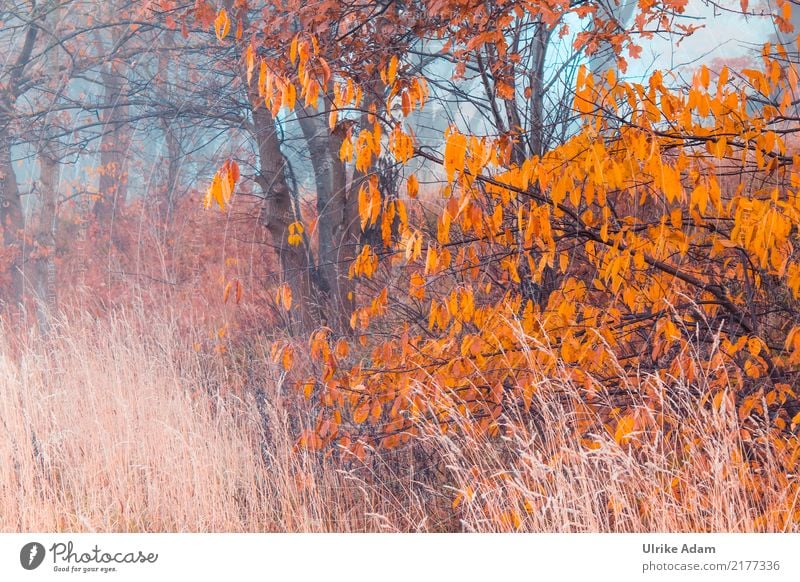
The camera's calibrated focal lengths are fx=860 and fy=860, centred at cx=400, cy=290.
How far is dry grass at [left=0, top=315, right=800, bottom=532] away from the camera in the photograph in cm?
319

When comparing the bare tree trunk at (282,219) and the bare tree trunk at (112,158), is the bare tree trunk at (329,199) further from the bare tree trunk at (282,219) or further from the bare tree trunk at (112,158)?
the bare tree trunk at (112,158)

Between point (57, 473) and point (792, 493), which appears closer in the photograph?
point (792, 493)

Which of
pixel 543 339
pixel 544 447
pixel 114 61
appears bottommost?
pixel 544 447

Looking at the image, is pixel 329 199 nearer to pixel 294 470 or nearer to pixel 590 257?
pixel 294 470

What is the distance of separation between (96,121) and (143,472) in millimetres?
3233

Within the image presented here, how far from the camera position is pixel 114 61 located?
6098mm

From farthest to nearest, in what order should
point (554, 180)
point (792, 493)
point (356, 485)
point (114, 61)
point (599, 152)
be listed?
point (114, 61) < point (356, 485) < point (792, 493) < point (554, 180) < point (599, 152)

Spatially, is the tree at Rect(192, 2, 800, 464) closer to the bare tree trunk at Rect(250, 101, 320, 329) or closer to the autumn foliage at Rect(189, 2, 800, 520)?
the autumn foliage at Rect(189, 2, 800, 520)

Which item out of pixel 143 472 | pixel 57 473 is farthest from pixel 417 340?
pixel 57 473

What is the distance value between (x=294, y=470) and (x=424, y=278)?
1.23 m

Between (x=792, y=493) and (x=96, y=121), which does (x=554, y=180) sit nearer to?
(x=792, y=493)

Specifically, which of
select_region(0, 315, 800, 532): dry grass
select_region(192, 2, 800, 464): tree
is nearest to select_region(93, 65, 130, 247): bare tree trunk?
select_region(0, 315, 800, 532): dry grass

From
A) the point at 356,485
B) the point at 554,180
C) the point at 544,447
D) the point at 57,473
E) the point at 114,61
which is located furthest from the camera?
the point at 114,61
